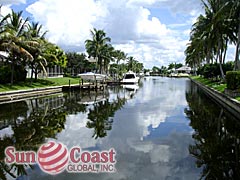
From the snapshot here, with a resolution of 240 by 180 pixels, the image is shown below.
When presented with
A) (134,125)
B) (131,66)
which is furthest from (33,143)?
(131,66)

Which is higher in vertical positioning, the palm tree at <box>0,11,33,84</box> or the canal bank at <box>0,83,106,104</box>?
the palm tree at <box>0,11,33,84</box>

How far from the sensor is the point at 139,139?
1132 centimetres

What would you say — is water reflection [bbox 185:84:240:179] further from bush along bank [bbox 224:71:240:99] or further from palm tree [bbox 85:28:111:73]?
palm tree [bbox 85:28:111:73]

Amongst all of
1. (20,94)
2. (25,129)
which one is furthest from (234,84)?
(20,94)

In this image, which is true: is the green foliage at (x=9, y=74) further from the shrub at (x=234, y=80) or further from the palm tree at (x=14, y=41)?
the shrub at (x=234, y=80)

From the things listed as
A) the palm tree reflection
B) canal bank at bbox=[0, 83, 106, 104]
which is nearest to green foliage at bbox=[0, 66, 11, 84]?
canal bank at bbox=[0, 83, 106, 104]

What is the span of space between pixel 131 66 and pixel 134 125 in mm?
106989

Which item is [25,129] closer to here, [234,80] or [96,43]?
[234,80]

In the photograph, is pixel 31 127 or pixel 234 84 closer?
pixel 31 127

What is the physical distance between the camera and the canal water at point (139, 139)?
757 centimetres

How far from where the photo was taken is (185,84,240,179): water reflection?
7.69 meters

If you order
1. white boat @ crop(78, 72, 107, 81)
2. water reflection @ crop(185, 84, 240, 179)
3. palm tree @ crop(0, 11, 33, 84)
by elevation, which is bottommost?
water reflection @ crop(185, 84, 240, 179)

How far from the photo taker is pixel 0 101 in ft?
76.3

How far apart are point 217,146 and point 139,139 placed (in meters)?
2.77
